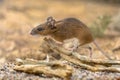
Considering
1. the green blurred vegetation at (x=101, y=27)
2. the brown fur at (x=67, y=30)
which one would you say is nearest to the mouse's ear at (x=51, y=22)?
the brown fur at (x=67, y=30)

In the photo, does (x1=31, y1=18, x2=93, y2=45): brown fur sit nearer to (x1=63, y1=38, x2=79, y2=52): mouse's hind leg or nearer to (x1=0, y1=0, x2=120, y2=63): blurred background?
(x1=63, y1=38, x2=79, y2=52): mouse's hind leg

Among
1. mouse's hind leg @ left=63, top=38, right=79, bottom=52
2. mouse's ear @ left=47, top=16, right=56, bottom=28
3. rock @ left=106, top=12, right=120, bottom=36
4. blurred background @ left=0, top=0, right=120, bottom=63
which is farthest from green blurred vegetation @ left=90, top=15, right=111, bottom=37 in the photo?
mouse's ear @ left=47, top=16, right=56, bottom=28

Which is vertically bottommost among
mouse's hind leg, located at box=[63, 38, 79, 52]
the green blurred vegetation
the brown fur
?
mouse's hind leg, located at box=[63, 38, 79, 52]

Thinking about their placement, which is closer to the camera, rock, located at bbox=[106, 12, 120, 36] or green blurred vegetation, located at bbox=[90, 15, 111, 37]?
green blurred vegetation, located at bbox=[90, 15, 111, 37]

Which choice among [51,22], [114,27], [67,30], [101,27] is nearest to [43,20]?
[114,27]

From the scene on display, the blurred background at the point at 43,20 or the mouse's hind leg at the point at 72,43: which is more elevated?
the blurred background at the point at 43,20

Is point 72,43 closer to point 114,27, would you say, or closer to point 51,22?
point 51,22

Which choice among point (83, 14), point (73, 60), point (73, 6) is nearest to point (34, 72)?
point (73, 60)

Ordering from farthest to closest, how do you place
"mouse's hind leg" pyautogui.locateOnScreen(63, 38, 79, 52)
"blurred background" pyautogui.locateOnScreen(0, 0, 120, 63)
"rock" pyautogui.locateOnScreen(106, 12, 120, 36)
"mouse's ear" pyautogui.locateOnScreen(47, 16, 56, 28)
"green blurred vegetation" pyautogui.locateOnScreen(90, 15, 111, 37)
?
"rock" pyautogui.locateOnScreen(106, 12, 120, 36) → "green blurred vegetation" pyautogui.locateOnScreen(90, 15, 111, 37) → "blurred background" pyautogui.locateOnScreen(0, 0, 120, 63) → "mouse's hind leg" pyautogui.locateOnScreen(63, 38, 79, 52) → "mouse's ear" pyautogui.locateOnScreen(47, 16, 56, 28)

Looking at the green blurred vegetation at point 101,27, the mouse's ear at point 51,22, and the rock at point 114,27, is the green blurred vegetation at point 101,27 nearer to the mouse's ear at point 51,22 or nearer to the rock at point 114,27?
the rock at point 114,27
